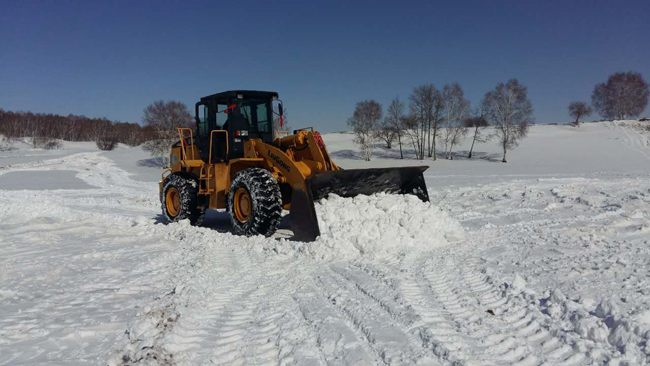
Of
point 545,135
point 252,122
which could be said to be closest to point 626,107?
point 545,135

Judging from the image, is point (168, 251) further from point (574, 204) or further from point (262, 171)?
point (574, 204)

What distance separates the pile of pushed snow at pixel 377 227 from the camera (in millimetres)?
5344

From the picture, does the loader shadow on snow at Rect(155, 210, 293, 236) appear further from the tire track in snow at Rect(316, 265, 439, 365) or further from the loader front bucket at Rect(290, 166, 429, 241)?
the tire track in snow at Rect(316, 265, 439, 365)

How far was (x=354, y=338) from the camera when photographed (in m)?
3.04

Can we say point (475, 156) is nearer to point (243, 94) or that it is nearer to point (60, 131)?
point (243, 94)

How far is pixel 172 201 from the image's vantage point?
8.93 m

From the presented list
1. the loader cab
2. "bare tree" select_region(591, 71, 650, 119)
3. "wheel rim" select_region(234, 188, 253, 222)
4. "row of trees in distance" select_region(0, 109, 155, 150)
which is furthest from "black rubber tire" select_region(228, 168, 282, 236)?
"bare tree" select_region(591, 71, 650, 119)

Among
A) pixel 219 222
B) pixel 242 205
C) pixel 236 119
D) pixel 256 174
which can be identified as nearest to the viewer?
pixel 256 174

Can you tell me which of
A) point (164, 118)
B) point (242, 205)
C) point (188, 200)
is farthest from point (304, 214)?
point (164, 118)

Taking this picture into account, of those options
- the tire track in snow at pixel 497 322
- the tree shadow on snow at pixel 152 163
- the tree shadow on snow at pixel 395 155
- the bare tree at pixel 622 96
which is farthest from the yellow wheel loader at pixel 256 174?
the bare tree at pixel 622 96

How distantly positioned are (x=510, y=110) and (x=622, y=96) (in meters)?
40.6

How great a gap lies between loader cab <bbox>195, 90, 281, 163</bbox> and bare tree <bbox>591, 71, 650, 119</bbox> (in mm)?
73365

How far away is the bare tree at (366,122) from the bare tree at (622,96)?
44066mm

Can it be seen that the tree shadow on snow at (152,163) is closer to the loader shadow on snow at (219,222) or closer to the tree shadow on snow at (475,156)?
the tree shadow on snow at (475,156)
